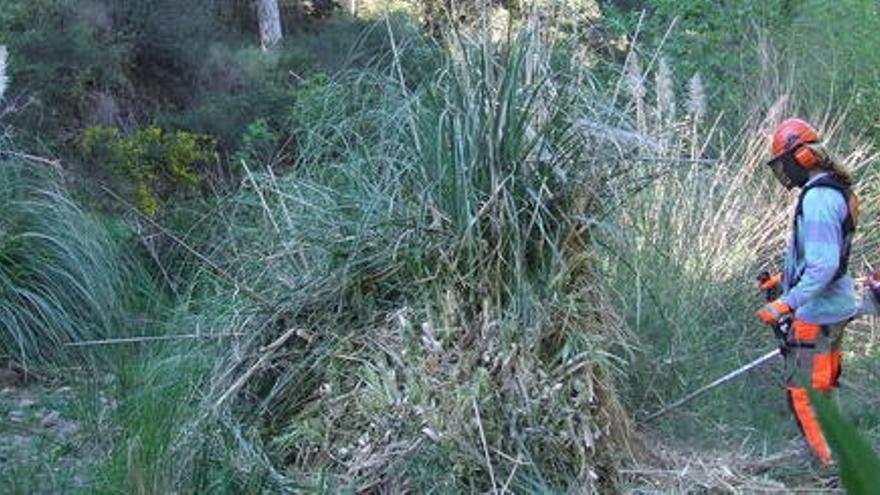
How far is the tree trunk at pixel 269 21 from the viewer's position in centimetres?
2133

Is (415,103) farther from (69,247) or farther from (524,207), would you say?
(69,247)

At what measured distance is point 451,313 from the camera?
571cm

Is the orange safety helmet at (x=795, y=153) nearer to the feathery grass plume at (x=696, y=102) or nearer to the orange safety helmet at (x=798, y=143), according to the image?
the orange safety helmet at (x=798, y=143)

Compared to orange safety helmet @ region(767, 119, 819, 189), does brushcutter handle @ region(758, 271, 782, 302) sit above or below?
below

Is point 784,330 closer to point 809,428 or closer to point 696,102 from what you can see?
point 809,428

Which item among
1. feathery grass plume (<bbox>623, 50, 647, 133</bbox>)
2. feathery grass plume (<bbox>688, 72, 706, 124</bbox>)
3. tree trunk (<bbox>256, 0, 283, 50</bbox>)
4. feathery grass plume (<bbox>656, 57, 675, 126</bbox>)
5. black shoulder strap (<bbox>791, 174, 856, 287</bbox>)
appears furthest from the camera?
tree trunk (<bbox>256, 0, 283, 50</bbox>)

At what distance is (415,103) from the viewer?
6090mm

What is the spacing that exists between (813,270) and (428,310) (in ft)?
6.04

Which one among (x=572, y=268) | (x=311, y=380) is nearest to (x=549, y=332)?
(x=572, y=268)

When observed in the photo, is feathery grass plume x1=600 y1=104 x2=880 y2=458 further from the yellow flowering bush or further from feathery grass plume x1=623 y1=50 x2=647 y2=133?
the yellow flowering bush

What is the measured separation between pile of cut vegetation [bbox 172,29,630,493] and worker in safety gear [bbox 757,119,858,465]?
91 centimetres

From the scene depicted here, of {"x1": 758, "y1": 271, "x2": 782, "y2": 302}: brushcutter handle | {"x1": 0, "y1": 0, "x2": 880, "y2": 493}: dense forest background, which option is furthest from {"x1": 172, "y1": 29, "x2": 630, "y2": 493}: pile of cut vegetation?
{"x1": 758, "y1": 271, "x2": 782, "y2": 302}: brushcutter handle

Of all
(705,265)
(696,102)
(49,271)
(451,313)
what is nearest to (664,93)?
(696,102)

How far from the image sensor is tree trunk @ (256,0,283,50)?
70.0ft
